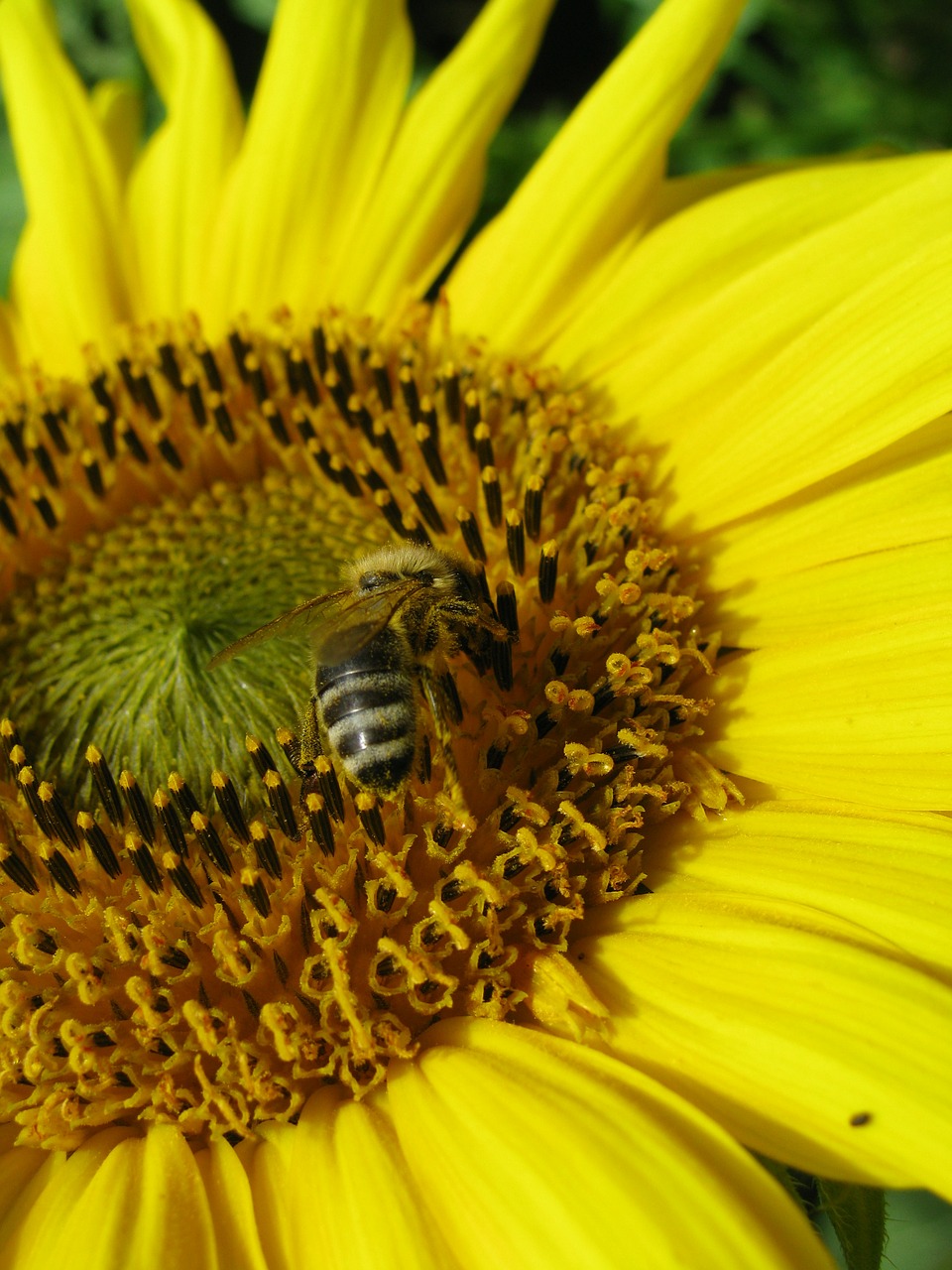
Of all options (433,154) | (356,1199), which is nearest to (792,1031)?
(356,1199)

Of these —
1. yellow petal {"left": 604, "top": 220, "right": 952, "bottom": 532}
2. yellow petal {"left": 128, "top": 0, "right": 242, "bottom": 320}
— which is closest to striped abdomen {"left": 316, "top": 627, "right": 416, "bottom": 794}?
yellow petal {"left": 604, "top": 220, "right": 952, "bottom": 532}

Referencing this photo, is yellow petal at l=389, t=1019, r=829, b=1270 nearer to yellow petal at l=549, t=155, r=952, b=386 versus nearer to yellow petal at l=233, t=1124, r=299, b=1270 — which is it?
yellow petal at l=233, t=1124, r=299, b=1270

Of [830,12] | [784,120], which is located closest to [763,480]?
[784,120]

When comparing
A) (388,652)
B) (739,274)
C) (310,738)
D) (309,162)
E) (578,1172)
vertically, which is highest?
(309,162)

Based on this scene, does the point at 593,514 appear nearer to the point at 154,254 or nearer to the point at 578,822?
the point at 578,822

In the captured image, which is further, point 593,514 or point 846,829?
point 593,514

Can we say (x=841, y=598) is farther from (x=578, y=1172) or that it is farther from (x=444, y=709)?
(x=578, y=1172)

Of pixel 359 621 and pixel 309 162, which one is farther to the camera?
pixel 309 162
